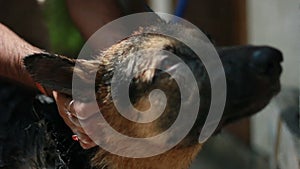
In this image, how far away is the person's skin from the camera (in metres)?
1.41

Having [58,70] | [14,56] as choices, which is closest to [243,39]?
[14,56]

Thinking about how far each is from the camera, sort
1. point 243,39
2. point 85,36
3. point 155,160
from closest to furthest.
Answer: point 155,160 < point 85,36 < point 243,39

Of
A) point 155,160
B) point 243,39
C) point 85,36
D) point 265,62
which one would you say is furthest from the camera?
point 243,39

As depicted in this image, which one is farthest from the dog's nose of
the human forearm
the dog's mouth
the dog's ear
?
the human forearm

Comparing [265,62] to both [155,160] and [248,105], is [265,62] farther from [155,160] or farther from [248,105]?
[155,160]

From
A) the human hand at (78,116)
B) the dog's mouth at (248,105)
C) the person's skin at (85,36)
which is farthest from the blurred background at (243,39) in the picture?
the dog's mouth at (248,105)

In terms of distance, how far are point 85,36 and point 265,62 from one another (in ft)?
2.19

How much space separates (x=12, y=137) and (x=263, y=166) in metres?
1.26

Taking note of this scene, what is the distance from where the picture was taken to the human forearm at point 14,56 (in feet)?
4.90

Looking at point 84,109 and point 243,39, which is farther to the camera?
point 243,39

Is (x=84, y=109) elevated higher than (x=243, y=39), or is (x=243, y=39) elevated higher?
(x=84, y=109)

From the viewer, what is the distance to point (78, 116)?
139 cm

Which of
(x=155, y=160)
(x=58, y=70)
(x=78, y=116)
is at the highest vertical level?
(x=58, y=70)

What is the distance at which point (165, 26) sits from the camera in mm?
1461
